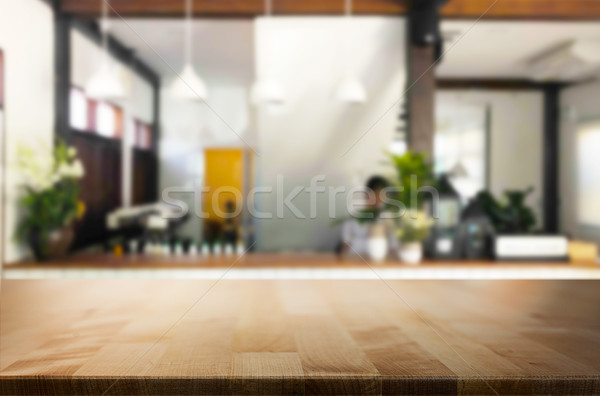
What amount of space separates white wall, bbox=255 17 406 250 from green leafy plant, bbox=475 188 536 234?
1.89 feet

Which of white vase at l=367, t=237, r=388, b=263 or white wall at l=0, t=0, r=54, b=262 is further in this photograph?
white vase at l=367, t=237, r=388, b=263

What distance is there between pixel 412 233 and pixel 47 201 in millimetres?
1653

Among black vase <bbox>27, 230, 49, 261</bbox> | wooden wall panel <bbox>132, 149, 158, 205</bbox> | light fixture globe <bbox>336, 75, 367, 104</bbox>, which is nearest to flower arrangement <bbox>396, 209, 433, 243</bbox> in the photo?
light fixture globe <bbox>336, 75, 367, 104</bbox>

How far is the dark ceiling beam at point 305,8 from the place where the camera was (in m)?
2.70

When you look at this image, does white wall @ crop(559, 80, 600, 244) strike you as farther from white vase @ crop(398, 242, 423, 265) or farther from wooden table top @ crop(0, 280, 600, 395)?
wooden table top @ crop(0, 280, 600, 395)

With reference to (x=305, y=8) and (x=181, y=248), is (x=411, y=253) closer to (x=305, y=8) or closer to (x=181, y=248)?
(x=181, y=248)

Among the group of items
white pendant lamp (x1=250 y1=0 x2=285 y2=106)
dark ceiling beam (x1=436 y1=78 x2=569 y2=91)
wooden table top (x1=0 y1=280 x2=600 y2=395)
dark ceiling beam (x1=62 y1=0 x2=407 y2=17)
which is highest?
dark ceiling beam (x1=436 y1=78 x2=569 y2=91)

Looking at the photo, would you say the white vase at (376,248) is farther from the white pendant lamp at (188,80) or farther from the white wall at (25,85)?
the white wall at (25,85)

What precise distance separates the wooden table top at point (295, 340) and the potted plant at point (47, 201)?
1877 millimetres

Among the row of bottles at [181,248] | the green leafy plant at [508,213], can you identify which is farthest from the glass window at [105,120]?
the green leafy plant at [508,213]

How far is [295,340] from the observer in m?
0.44

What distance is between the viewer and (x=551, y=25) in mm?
3242

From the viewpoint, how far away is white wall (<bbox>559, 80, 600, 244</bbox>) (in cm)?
475

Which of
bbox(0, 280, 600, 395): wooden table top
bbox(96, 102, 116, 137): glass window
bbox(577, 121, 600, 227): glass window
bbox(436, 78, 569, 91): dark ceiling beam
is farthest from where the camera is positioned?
bbox(436, 78, 569, 91): dark ceiling beam
